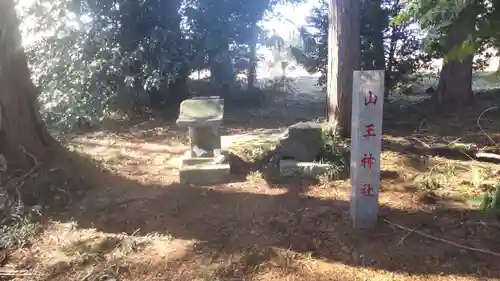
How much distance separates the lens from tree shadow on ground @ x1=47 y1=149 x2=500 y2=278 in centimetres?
324

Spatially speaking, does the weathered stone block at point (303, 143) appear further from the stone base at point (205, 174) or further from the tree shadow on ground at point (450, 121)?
the tree shadow on ground at point (450, 121)

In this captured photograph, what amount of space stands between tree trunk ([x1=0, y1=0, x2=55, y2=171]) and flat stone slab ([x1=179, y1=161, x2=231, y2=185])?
178cm

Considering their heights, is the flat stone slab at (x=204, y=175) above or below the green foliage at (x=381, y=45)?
below

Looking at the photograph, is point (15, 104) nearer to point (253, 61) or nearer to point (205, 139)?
point (205, 139)

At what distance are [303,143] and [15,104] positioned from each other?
3605mm

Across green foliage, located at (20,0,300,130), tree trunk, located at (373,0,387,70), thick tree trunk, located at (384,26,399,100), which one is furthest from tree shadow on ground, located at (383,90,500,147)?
green foliage, located at (20,0,300,130)

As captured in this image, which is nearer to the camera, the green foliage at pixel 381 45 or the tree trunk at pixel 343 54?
the tree trunk at pixel 343 54

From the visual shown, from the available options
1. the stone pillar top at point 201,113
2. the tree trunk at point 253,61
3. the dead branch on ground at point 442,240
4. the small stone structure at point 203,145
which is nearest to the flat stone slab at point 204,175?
the small stone structure at point 203,145

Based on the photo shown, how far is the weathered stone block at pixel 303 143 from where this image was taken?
5.36m

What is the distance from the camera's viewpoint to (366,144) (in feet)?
11.6

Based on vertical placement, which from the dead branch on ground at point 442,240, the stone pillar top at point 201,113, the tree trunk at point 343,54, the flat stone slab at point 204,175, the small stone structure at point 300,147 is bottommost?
the dead branch on ground at point 442,240

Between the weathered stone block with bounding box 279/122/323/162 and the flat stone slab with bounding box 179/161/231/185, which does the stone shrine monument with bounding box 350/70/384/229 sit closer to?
the weathered stone block with bounding box 279/122/323/162

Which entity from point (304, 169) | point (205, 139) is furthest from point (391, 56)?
point (205, 139)

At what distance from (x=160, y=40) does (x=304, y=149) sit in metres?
4.95
